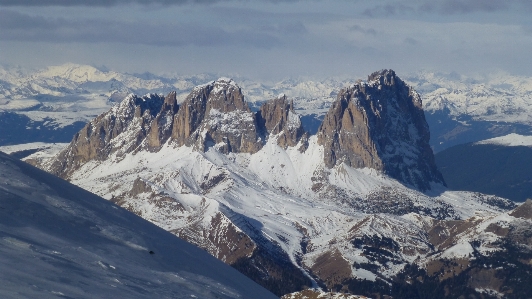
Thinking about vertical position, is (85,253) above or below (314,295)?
above

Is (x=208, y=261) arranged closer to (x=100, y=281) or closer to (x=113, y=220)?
(x=113, y=220)

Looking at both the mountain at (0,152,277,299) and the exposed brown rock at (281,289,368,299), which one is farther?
the exposed brown rock at (281,289,368,299)

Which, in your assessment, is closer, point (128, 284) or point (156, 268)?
point (128, 284)

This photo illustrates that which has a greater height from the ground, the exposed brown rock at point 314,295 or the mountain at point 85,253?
the mountain at point 85,253

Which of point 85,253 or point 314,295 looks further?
point 314,295

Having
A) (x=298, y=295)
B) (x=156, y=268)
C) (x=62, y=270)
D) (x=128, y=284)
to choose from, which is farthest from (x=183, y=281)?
(x=298, y=295)

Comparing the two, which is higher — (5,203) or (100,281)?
(5,203)

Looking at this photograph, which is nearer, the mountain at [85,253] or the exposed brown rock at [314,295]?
the mountain at [85,253]

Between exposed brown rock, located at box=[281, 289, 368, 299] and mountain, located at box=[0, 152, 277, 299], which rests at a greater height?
mountain, located at box=[0, 152, 277, 299]
